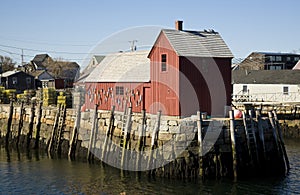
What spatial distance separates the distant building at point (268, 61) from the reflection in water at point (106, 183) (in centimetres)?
6499

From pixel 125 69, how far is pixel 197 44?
686 cm

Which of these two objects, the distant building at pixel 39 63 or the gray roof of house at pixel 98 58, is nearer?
the gray roof of house at pixel 98 58

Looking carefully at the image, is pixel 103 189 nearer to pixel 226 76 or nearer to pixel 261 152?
pixel 261 152

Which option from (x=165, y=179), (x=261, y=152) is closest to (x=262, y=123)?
(x=261, y=152)

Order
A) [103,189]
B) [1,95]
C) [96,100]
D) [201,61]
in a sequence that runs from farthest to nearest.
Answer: [1,95]
[96,100]
[201,61]
[103,189]

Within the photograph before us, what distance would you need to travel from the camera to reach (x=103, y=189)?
71.0ft

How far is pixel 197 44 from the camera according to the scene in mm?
30469

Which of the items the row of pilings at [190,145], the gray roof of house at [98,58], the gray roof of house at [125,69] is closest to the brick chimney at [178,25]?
the gray roof of house at [125,69]

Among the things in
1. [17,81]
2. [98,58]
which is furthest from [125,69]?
[17,81]

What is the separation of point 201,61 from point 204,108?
3.06m

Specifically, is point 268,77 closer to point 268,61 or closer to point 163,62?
point 268,61

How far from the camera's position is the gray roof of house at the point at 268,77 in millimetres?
57000

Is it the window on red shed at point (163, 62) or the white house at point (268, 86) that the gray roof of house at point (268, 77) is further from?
the window on red shed at point (163, 62)

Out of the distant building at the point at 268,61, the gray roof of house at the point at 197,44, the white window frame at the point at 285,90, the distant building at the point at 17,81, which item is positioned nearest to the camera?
the gray roof of house at the point at 197,44
